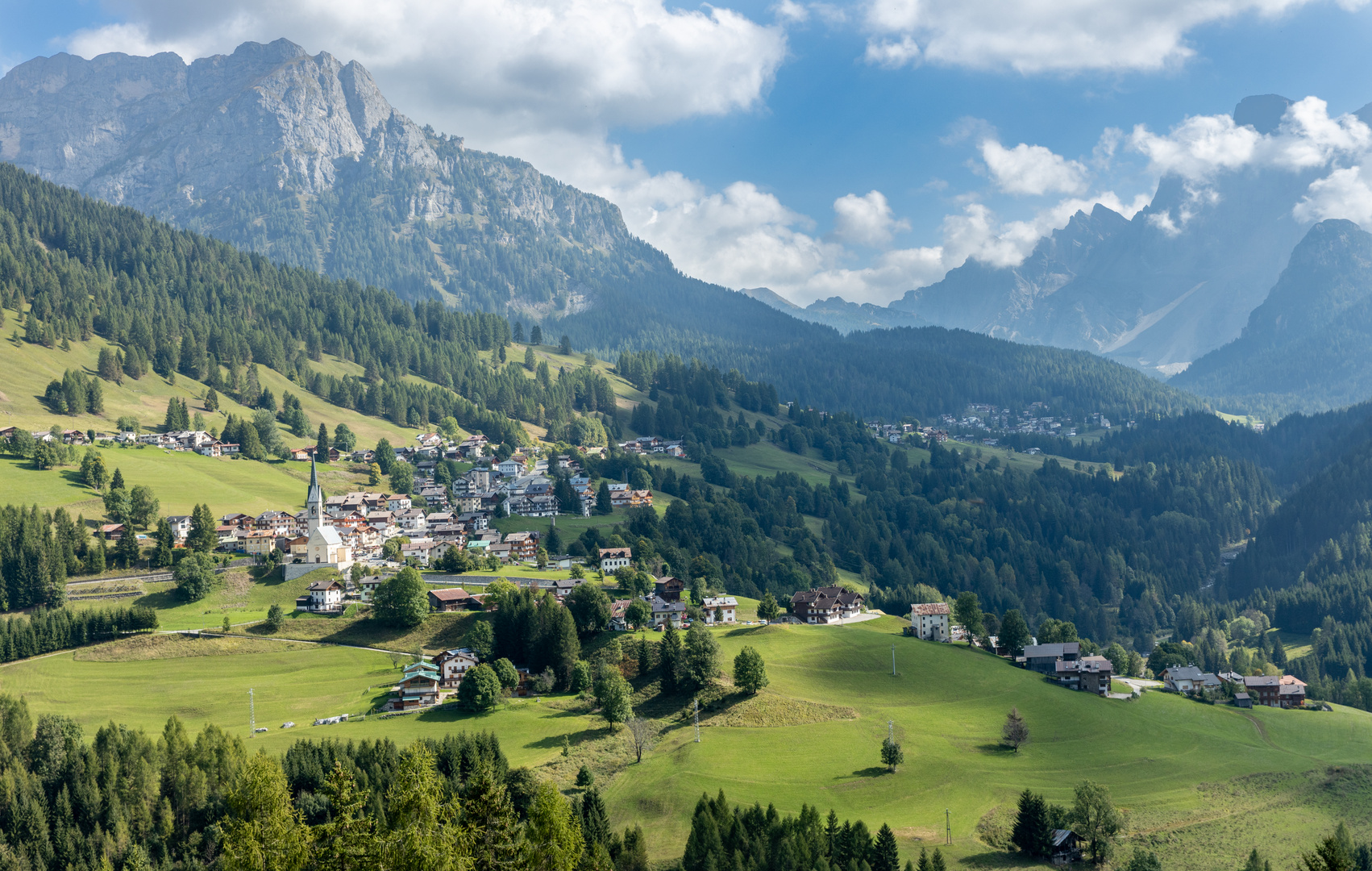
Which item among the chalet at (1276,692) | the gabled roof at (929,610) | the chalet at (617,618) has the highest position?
the chalet at (617,618)

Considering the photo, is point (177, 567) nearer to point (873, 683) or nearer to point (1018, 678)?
point (873, 683)

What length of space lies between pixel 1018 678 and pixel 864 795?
35.1m

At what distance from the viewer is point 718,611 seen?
376 feet

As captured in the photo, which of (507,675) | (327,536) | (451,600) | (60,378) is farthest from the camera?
(60,378)

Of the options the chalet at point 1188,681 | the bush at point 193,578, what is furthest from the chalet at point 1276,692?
the bush at point 193,578

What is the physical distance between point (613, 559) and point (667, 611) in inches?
917

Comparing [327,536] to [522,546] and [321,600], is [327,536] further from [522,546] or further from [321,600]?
[522,546]

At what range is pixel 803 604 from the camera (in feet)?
402

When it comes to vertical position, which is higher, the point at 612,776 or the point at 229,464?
the point at 229,464

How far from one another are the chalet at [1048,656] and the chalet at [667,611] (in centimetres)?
3682

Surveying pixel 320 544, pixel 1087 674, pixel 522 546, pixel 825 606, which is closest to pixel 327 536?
pixel 320 544

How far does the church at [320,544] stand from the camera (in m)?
121

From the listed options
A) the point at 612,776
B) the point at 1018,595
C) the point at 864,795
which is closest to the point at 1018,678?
the point at 864,795

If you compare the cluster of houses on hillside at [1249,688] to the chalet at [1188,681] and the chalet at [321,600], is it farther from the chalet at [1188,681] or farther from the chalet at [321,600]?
the chalet at [321,600]
